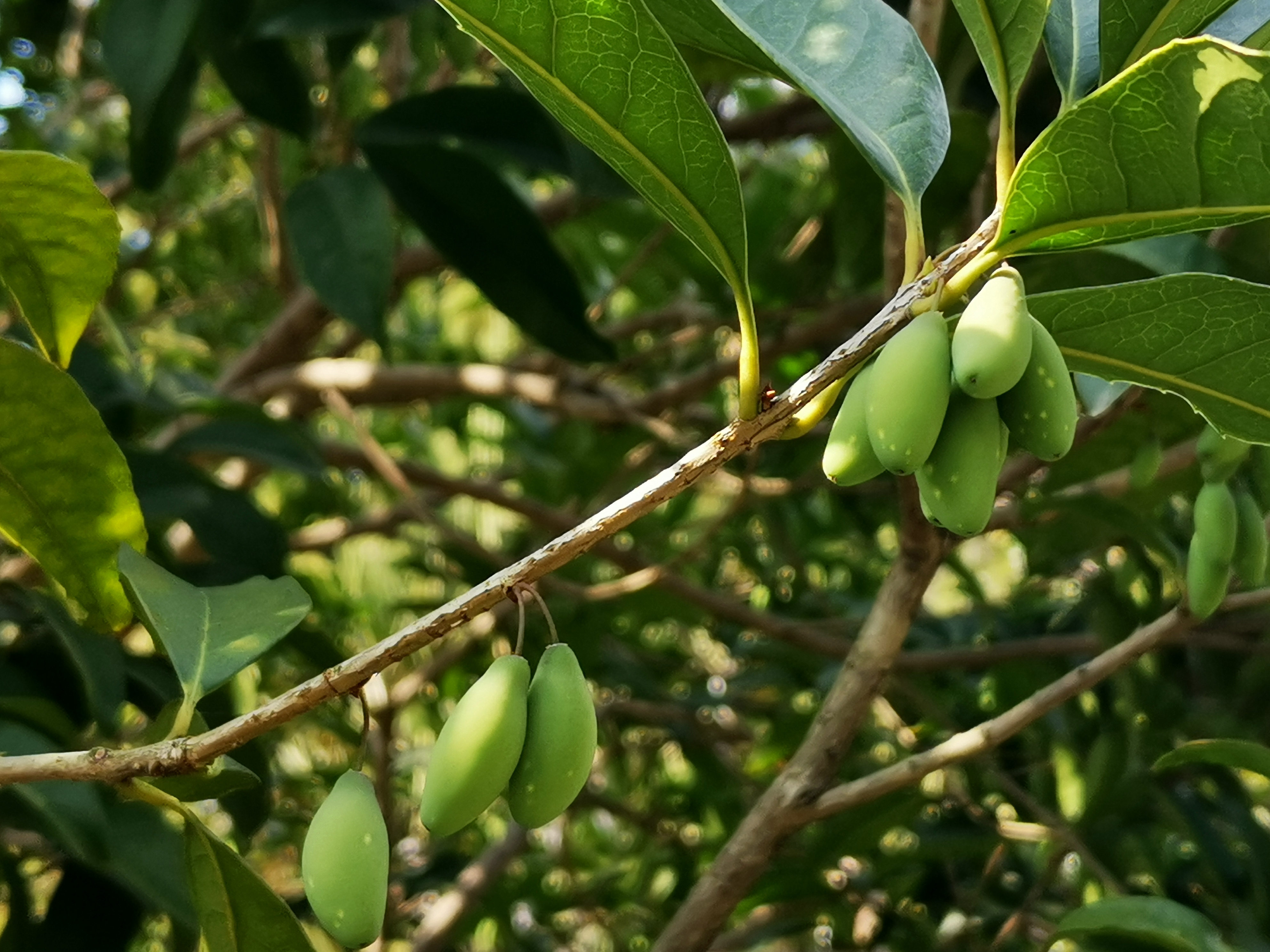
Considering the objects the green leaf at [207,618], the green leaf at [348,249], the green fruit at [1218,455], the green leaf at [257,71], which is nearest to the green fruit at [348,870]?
the green leaf at [207,618]

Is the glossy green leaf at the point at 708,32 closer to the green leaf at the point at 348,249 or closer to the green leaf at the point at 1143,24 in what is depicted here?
the green leaf at the point at 1143,24

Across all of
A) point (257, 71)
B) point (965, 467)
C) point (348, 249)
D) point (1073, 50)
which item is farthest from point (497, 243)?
point (965, 467)

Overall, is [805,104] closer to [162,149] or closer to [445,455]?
[162,149]

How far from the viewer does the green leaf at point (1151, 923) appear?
86 cm

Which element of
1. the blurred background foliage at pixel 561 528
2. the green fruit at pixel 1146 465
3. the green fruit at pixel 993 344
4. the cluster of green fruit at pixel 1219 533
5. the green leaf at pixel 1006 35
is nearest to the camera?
the green fruit at pixel 993 344

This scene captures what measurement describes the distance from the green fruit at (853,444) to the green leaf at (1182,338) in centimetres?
11

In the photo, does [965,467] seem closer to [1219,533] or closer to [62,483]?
[1219,533]

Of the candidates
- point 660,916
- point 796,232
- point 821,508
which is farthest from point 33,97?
point 660,916

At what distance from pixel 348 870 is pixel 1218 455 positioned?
0.60 m

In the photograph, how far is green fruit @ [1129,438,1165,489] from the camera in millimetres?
968

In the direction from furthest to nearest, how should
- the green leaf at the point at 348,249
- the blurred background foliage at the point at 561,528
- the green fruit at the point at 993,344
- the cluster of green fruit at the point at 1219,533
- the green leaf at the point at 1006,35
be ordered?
1. the green leaf at the point at 348,249
2. the blurred background foliage at the point at 561,528
3. the cluster of green fruit at the point at 1219,533
4. the green leaf at the point at 1006,35
5. the green fruit at the point at 993,344

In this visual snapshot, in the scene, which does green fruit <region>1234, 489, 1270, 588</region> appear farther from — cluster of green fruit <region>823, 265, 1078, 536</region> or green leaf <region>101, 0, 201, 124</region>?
green leaf <region>101, 0, 201, 124</region>

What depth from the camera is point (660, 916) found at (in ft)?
5.98

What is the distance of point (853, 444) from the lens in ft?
1.87
